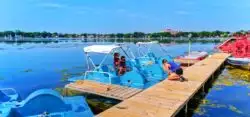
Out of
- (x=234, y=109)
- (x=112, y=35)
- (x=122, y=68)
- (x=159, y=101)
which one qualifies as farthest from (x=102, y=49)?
(x=112, y=35)

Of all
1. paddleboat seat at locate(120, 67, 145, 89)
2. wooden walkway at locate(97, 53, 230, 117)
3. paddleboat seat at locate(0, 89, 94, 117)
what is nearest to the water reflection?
wooden walkway at locate(97, 53, 230, 117)

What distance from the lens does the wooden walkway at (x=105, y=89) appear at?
1037 centimetres

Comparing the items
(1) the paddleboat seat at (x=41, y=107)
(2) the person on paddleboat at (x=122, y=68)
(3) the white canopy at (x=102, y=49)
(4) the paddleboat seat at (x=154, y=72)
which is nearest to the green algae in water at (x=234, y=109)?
(4) the paddleboat seat at (x=154, y=72)

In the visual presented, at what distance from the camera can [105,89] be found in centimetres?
1122

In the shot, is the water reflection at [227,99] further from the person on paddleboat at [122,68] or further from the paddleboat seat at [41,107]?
the paddleboat seat at [41,107]

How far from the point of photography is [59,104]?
7.40 m

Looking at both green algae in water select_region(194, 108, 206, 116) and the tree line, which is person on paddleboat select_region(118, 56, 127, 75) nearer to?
green algae in water select_region(194, 108, 206, 116)

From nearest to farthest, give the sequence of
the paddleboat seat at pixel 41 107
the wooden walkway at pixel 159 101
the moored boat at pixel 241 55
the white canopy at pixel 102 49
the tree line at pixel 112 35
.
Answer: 1. the paddleboat seat at pixel 41 107
2. the wooden walkway at pixel 159 101
3. the white canopy at pixel 102 49
4. the moored boat at pixel 241 55
5. the tree line at pixel 112 35

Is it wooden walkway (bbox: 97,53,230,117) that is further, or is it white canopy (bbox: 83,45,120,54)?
white canopy (bbox: 83,45,120,54)

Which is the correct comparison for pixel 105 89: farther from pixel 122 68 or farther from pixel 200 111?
pixel 200 111

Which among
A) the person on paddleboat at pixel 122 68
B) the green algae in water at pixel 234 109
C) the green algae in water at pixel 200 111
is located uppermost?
the person on paddleboat at pixel 122 68

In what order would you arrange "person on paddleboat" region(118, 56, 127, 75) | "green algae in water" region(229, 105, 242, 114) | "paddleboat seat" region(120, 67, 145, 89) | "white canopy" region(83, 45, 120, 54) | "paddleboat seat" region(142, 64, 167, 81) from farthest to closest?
"paddleboat seat" region(142, 64, 167, 81)
"person on paddleboat" region(118, 56, 127, 75)
"white canopy" region(83, 45, 120, 54)
"paddleboat seat" region(120, 67, 145, 89)
"green algae in water" region(229, 105, 242, 114)

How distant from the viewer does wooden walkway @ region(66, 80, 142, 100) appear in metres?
10.4

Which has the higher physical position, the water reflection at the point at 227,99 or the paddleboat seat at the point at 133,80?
Answer: the paddleboat seat at the point at 133,80
